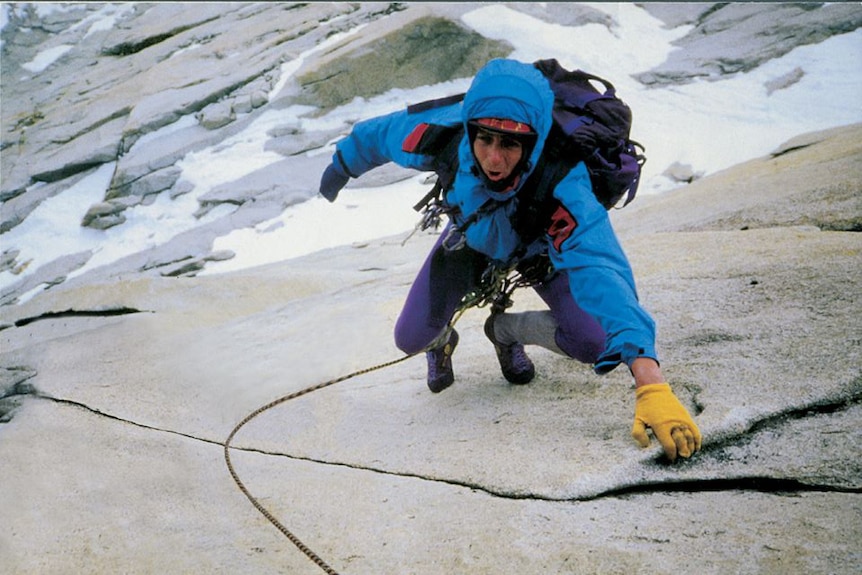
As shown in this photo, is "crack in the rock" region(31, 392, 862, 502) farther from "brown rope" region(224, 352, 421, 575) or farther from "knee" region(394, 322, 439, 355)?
"knee" region(394, 322, 439, 355)

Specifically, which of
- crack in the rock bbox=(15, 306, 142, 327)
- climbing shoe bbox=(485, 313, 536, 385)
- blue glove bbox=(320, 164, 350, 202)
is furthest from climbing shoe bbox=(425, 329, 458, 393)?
crack in the rock bbox=(15, 306, 142, 327)

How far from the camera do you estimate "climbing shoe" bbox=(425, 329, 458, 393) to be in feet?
10.9

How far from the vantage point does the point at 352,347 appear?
4.25 m

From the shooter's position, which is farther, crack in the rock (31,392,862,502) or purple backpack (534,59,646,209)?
purple backpack (534,59,646,209)

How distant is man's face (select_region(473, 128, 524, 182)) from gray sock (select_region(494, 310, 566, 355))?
876mm

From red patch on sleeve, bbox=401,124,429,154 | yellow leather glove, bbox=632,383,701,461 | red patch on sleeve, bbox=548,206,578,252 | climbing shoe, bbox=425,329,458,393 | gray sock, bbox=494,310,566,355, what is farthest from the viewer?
climbing shoe, bbox=425,329,458,393

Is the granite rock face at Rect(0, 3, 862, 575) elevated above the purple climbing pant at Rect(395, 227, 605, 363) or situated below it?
below

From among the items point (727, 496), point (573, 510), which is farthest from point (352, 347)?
point (727, 496)

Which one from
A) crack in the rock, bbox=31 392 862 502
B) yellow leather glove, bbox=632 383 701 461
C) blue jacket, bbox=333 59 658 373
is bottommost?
crack in the rock, bbox=31 392 862 502

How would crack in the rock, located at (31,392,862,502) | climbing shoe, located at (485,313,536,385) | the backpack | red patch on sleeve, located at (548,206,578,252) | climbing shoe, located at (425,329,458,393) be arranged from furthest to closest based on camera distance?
climbing shoe, located at (425,329,458,393) → climbing shoe, located at (485,313,536,385) → the backpack → red patch on sleeve, located at (548,206,578,252) → crack in the rock, located at (31,392,862,502)

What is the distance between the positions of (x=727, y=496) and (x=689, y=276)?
1977 mm

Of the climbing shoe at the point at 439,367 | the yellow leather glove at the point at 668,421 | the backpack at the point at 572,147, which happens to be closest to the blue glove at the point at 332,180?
the backpack at the point at 572,147

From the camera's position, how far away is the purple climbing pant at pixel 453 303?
2908 mm

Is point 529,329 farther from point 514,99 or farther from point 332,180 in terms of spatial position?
point 332,180
